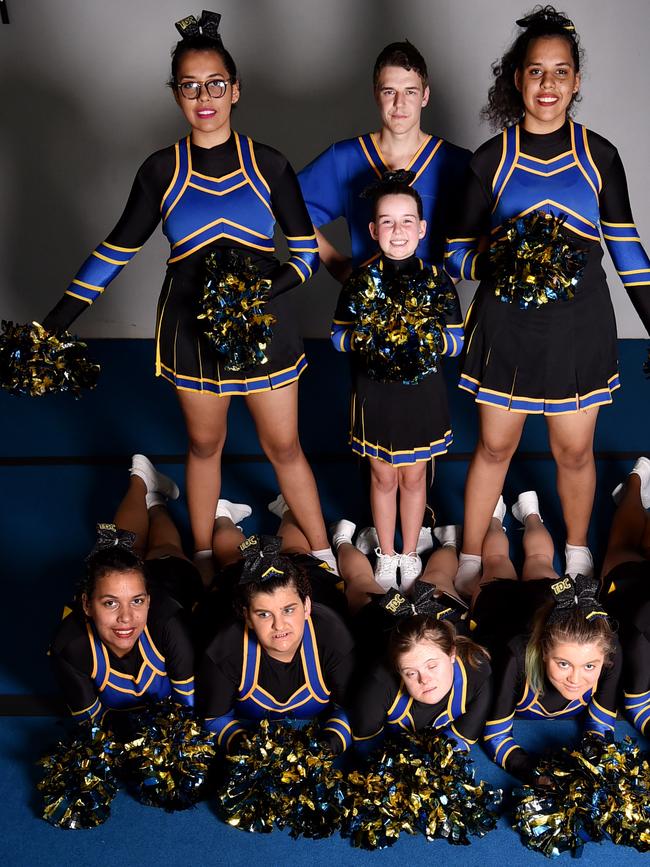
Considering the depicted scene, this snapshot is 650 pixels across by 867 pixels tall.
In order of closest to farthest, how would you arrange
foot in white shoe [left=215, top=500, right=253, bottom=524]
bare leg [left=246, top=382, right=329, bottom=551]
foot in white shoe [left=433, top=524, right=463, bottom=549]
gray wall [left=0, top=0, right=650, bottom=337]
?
bare leg [left=246, top=382, right=329, bottom=551] < foot in white shoe [left=433, top=524, right=463, bottom=549] < foot in white shoe [left=215, top=500, right=253, bottom=524] < gray wall [left=0, top=0, right=650, bottom=337]

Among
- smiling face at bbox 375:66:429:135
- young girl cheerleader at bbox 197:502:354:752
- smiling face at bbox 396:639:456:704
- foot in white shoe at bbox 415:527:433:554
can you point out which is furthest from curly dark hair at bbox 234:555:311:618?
smiling face at bbox 375:66:429:135

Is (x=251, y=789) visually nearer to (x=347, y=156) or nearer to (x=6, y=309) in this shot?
(x=347, y=156)

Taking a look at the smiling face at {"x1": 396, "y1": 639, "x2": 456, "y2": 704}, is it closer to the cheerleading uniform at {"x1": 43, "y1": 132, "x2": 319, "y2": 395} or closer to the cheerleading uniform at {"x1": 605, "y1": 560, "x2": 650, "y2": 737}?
the cheerleading uniform at {"x1": 605, "y1": 560, "x2": 650, "y2": 737}

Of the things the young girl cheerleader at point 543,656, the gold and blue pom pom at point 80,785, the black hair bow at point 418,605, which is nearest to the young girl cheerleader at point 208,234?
Answer: the black hair bow at point 418,605

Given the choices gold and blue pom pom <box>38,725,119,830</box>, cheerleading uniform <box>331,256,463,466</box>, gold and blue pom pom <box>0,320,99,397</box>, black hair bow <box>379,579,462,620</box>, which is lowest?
gold and blue pom pom <box>38,725,119,830</box>

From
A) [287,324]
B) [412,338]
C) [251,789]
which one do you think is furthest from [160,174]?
[251,789]

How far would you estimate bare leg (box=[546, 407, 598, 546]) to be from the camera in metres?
3.05

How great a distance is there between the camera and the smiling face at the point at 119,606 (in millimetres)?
2658

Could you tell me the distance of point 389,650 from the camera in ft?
8.54

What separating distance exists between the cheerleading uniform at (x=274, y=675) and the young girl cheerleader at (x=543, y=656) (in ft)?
1.35

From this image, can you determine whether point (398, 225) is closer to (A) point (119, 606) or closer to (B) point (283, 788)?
(A) point (119, 606)

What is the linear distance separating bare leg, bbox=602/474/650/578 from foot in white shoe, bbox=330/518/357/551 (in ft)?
2.80

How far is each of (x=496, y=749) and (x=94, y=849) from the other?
1081 mm

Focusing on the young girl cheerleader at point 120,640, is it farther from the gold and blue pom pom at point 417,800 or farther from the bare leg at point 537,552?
the bare leg at point 537,552
